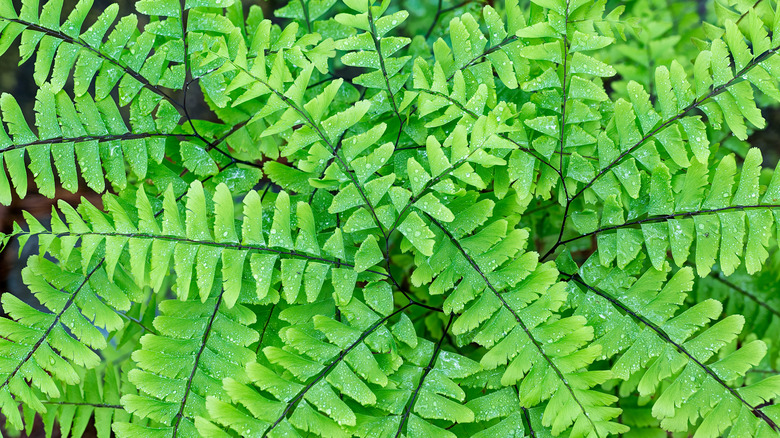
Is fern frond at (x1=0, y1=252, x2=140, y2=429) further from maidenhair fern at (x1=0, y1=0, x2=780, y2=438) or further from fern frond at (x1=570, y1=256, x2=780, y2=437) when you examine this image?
fern frond at (x1=570, y1=256, x2=780, y2=437)

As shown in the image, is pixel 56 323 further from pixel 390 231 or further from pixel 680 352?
pixel 680 352

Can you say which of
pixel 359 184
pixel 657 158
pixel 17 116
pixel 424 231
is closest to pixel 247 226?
pixel 359 184

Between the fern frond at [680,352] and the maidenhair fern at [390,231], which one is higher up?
the maidenhair fern at [390,231]

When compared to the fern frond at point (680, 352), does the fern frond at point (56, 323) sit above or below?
above

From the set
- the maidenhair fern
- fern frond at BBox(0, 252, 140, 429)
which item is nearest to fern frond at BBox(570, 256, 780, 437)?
the maidenhair fern

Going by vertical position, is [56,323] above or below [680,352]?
above

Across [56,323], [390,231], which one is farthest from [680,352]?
[56,323]

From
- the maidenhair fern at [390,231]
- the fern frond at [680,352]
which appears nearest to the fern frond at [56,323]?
the maidenhair fern at [390,231]

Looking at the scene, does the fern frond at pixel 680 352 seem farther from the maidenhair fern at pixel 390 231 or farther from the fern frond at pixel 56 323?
the fern frond at pixel 56 323
